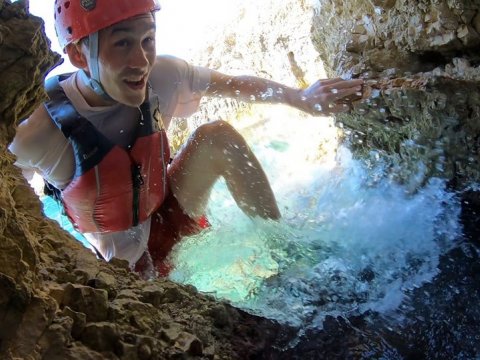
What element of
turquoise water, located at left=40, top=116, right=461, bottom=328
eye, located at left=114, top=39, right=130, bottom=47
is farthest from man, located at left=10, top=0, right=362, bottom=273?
turquoise water, located at left=40, top=116, right=461, bottom=328

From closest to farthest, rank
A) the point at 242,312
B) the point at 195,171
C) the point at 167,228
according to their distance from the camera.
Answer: the point at 242,312
the point at 195,171
the point at 167,228

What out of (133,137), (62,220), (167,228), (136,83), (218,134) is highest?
(136,83)

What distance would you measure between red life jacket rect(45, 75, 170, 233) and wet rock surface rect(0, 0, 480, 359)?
87cm

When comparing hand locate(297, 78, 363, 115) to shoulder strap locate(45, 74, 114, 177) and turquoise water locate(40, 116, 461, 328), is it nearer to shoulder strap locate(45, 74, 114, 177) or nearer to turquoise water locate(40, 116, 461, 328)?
turquoise water locate(40, 116, 461, 328)

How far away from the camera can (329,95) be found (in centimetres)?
234

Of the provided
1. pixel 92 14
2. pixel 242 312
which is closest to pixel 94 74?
pixel 92 14

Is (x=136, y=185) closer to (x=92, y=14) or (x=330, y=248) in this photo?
(x=92, y=14)

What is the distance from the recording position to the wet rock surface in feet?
3.25

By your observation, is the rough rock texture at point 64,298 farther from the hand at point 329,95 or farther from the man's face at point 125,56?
the hand at point 329,95

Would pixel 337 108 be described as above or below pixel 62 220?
above

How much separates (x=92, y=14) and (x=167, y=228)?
123cm

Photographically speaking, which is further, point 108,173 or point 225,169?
point 225,169

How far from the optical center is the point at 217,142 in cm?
248

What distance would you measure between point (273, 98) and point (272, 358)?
163 cm
